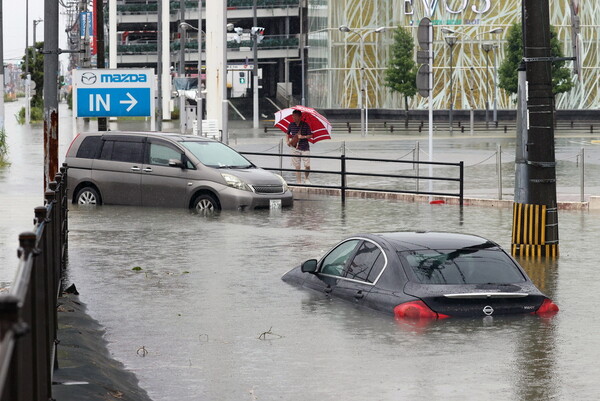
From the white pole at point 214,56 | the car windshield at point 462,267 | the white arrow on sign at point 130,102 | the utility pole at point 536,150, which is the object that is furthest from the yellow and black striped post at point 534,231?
the white pole at point 214,56

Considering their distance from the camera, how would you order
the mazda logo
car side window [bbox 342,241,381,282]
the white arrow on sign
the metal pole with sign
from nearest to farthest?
car side window [bbox 342,241,381,282] < the mazda logo < the white arrow on sign < the metal pole with sign

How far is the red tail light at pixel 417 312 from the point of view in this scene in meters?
12.0

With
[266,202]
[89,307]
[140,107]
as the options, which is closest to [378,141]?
[266,202]

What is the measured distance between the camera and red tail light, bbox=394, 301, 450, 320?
1205cm

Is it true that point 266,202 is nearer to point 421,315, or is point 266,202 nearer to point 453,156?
point 421,315

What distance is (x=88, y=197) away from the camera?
89.0ft

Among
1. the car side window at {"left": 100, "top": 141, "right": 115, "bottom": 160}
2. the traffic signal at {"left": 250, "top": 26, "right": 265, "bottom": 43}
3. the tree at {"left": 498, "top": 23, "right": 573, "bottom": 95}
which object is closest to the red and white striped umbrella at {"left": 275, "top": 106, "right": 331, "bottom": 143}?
the car side window at {"left": 100, "top": 141, "right": 115, "bottom": 160}

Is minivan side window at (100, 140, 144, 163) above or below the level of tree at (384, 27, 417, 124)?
below

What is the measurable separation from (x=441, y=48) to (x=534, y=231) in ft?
269

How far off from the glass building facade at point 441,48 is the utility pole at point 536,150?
74.2 meters

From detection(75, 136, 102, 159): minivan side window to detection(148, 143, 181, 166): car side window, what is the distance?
1383 mm

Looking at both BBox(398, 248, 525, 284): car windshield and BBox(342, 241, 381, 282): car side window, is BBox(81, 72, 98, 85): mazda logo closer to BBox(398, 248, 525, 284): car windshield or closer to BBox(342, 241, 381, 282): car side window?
BBox(342, 241, 381, 282): car side window

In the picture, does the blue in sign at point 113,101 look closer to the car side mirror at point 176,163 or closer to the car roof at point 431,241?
the car side mirror at point 176,163

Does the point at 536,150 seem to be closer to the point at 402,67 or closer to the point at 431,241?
the point at 431,241
